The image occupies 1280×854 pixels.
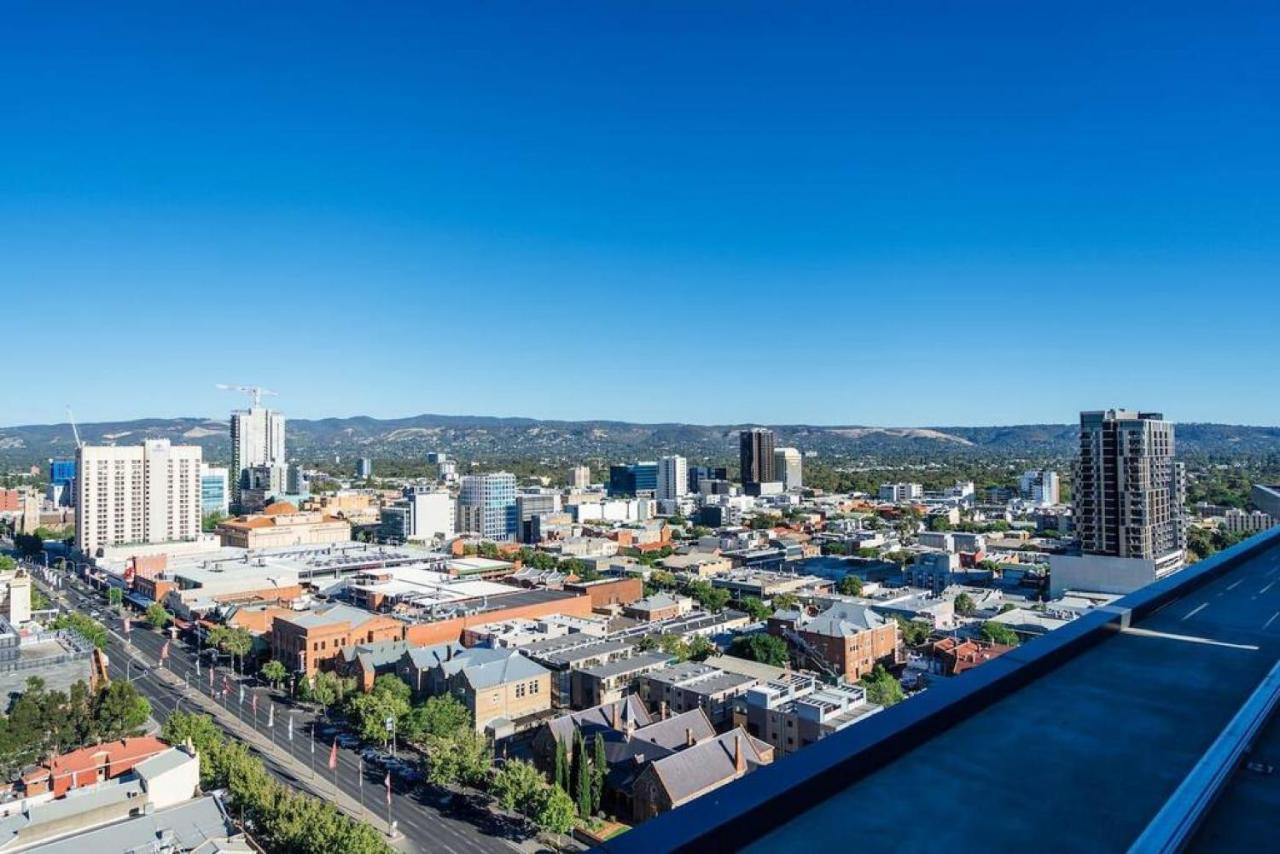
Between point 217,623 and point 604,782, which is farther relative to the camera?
point 217,623

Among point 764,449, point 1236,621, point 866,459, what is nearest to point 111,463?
point 1236,621

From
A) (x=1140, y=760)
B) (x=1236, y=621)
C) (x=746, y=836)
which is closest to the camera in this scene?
(x=746, y=836)

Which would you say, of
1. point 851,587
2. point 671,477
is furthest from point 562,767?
point 671,477

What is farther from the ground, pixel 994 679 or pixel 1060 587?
pixel 994 679

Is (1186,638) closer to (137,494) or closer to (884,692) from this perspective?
(884,692)

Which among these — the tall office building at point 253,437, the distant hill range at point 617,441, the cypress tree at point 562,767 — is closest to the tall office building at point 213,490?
the tall office building at point 253,437

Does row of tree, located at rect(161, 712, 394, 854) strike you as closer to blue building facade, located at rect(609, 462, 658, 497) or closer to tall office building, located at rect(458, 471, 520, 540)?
tall office building, located at rect(458, 471, 520, 540)

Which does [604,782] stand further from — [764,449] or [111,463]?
[764,449]
